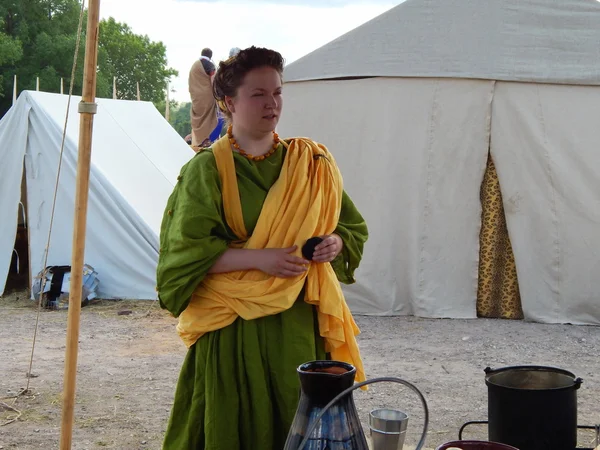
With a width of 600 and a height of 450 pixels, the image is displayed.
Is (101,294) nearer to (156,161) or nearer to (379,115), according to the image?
(156,161)

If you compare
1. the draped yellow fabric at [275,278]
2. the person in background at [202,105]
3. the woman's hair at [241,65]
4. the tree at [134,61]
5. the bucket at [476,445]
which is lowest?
the bucket at [476,445]

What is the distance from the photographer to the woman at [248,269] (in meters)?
2.17

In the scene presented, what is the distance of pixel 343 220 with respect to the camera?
248 cm

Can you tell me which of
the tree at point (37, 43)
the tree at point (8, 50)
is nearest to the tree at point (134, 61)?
the tree at point (37, 43)

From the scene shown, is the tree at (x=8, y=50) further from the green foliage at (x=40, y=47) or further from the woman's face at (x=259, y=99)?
the woman's face at (x=259, y=99)

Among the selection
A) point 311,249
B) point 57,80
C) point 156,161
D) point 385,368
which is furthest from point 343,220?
point 57,80

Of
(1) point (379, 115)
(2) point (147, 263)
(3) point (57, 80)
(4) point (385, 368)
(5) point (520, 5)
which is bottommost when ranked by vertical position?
(4) point (385, 368)

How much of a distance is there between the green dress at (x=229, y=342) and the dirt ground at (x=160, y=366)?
5.77ft

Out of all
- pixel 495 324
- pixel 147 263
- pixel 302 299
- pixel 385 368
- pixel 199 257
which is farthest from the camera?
pixel 147 263

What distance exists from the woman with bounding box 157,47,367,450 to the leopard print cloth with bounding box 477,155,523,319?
4.80 metres

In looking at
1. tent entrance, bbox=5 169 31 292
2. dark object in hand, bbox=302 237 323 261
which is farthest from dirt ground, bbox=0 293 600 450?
dark object in hand, bbox=302 237 323 261

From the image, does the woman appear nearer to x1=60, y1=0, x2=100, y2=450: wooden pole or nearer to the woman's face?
the woman's face

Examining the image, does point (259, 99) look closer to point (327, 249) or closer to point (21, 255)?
point (327, 249)

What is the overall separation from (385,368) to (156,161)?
14.5ft
